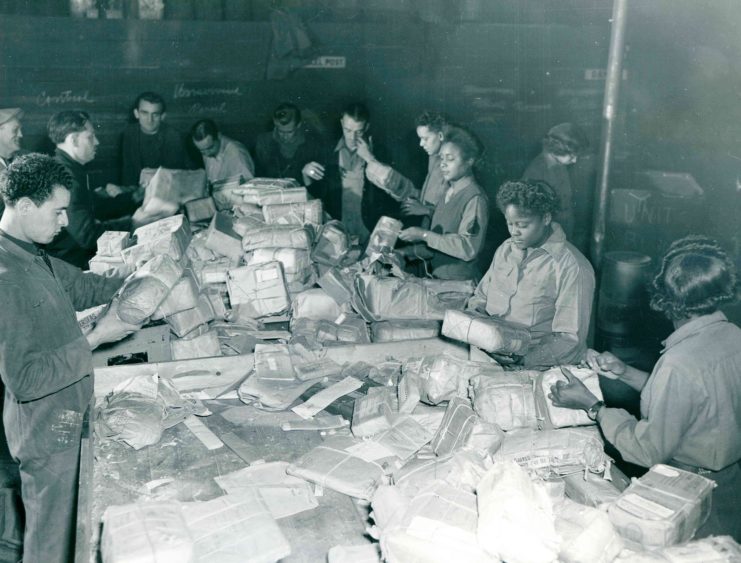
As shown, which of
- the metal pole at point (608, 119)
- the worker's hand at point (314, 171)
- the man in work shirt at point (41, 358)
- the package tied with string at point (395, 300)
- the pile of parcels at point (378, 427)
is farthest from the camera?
the worker's hand at point (314, 171)

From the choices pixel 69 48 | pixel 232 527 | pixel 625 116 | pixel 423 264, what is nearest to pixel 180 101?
pixel 69 48

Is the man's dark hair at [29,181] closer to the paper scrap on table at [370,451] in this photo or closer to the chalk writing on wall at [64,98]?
the paper scrap on table at [370,451]

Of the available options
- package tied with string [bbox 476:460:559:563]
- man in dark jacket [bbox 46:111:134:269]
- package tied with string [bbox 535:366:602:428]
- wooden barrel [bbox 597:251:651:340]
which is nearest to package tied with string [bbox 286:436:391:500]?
package tied with string [bbox 476:460:559:563]

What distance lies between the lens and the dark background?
322 inches

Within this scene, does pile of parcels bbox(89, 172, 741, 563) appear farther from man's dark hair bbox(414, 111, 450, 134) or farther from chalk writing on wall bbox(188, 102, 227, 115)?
chalk writing on wall bbox(188, 102, 227, 115)

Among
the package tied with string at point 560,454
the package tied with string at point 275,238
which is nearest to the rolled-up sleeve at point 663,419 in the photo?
the package tied with string at point 560,454

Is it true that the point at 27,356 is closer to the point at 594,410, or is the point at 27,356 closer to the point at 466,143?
the point at 594,410

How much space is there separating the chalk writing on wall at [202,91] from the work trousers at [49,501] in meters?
6.24

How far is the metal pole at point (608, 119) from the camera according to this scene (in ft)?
18.9

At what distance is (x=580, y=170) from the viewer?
911cm

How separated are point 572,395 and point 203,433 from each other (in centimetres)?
177

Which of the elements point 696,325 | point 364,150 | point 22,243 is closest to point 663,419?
point 696,325

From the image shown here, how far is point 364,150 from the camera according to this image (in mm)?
6961

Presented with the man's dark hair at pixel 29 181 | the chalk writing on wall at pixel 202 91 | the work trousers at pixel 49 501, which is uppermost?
the chalk writing on wall at pixel 202 91
